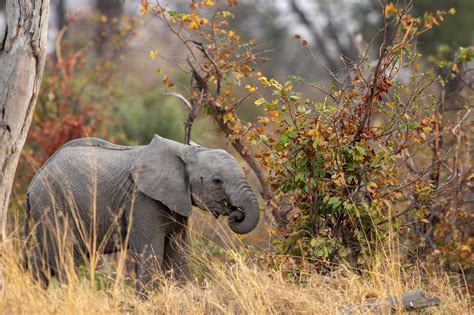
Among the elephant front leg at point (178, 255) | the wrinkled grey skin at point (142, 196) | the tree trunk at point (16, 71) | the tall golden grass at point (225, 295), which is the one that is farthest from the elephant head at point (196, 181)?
the tree trunk at point (16, 71)

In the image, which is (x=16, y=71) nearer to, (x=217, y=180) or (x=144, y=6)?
(x=217, y=180)

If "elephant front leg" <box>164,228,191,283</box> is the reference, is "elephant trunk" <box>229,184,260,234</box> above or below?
above

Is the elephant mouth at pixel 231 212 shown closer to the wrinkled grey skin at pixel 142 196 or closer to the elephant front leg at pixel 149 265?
the wrinkled grey skin at pixel 142 196

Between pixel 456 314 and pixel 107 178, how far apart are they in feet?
9.47

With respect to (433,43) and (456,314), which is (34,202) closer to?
(456,314)

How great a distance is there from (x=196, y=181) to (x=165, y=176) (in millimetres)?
245

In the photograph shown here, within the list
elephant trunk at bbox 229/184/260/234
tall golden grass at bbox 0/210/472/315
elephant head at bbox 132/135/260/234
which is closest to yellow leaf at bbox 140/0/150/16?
elephant head at bbox 132/135/260/234

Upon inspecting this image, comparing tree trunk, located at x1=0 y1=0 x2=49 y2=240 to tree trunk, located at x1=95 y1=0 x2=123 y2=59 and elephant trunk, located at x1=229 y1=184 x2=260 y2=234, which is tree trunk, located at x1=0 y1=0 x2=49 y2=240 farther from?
tree trunk, located at x1=95 y1=0 x2=123 y2=59

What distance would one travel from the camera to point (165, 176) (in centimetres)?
752

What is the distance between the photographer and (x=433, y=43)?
2561 centimetres

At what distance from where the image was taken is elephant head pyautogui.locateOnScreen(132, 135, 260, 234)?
7215 millimetres

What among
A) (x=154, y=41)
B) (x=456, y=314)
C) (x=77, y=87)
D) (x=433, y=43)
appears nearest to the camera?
(x=456, y=314)

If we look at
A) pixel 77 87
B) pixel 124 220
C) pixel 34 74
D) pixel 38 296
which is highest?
pixel 77 87

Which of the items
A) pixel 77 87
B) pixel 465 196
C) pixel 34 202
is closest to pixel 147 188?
pixel 34 202
